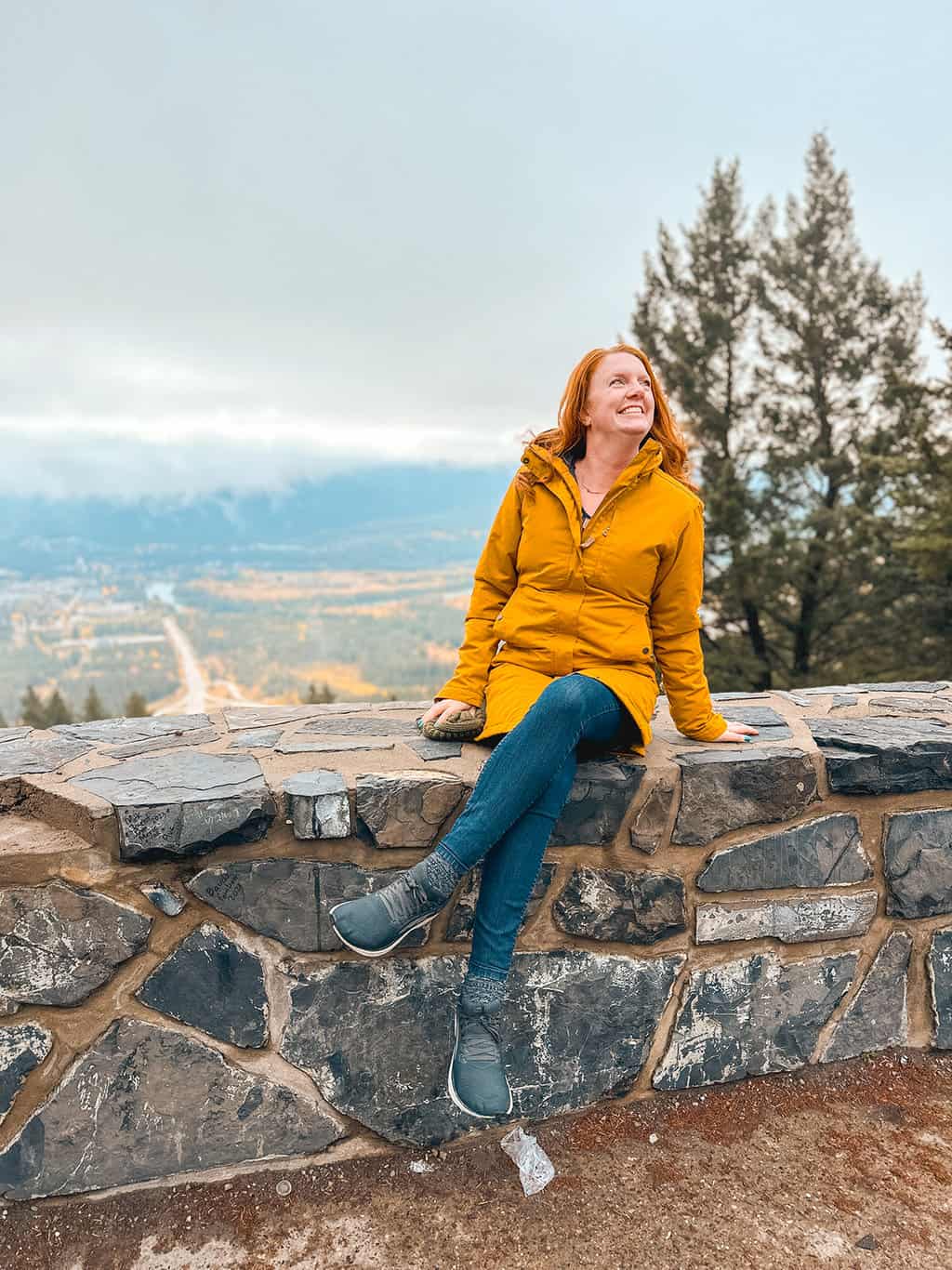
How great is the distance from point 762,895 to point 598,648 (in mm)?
743

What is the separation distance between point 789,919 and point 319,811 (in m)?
1.22

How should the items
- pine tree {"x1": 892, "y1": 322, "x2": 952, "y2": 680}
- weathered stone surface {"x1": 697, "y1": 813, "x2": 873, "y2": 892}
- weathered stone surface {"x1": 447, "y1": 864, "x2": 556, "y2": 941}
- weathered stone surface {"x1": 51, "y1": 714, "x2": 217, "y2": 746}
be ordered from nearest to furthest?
weathered stone surface {"x1": 447, "y1": 864, "x2": 556, "y2": 941}, weathered stone surface {"x1": 697, "y1": 813, "x2": 873, "y2": 892}, weathered stone surface {"x1": 51, "y1": 714, "x2": 217, "y2": 746}, pine tree {"x1": 892, "y1": 322, "x2": 952, "y2": 680}

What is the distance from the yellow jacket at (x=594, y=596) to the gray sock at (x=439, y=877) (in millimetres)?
400

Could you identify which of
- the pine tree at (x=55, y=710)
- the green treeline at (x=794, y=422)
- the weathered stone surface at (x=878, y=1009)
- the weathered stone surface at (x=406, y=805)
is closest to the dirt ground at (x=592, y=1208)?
the weathered stone surface at (x=878, y=1009)

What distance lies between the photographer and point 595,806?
186 centimetres

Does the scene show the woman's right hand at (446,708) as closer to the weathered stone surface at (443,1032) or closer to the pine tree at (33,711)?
the weathered stone surface at (443,1032)

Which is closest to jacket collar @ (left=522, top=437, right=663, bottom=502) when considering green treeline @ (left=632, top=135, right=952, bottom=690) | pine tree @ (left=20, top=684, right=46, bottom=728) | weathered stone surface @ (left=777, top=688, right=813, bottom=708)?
weathered stone surface @ (left=777, top=688, right=813, bottom=708)

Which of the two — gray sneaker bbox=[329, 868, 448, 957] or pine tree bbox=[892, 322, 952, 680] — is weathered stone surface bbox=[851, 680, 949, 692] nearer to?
gray sneaker bbox=[329, 868, 448, 957]

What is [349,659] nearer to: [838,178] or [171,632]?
[171,632]

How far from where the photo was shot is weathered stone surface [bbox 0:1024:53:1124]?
5.37ft

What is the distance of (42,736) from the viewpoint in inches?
86.0

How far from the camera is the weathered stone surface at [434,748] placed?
1.96 metres

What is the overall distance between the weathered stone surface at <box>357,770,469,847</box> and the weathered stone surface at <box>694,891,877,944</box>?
2.33 feet

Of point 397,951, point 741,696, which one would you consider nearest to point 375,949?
point 397,951
